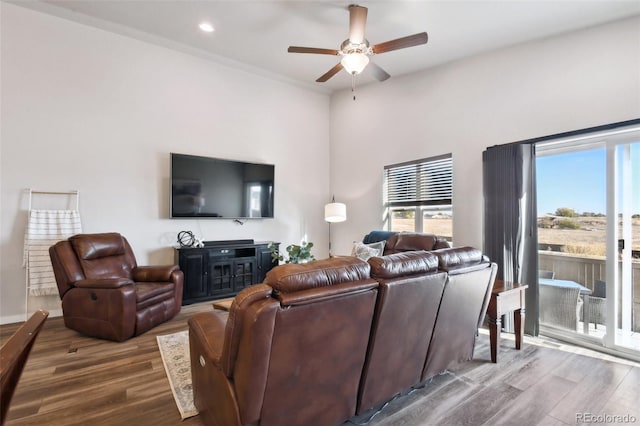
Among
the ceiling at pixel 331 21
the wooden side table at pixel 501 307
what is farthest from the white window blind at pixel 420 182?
the wooden side table at pixel 501 307

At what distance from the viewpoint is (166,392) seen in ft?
6.88

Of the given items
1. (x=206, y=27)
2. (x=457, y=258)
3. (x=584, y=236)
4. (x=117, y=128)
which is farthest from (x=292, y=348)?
(x=117, y=128)

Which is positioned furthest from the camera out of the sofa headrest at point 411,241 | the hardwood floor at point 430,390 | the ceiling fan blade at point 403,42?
the sofa headrest at point 411,241

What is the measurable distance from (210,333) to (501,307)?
2302mm

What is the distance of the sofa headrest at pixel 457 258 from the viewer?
192cm

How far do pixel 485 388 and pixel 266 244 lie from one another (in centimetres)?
340

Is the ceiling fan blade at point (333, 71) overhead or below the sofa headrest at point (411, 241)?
overhead

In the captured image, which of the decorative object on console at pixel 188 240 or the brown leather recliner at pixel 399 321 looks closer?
the brown leather recliner at pixel 399 321

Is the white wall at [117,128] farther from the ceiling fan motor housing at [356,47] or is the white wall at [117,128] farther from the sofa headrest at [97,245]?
the ceiling fan motor housing at [356,47]

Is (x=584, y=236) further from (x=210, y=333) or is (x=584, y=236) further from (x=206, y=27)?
(x=206, y=27)

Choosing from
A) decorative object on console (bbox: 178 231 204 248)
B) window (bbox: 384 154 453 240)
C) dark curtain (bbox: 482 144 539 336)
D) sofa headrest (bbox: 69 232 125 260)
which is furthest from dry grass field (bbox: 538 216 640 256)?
sofa headrest (bbox: 69 232 125 260)

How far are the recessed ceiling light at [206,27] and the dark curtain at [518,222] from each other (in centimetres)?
372

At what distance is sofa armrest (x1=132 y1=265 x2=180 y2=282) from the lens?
3471mm

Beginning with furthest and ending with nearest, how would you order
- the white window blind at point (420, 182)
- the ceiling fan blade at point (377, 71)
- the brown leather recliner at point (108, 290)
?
the white window blind at point (420, 182) → the ceiling fan blade at point (377, 71) → the brown leather recliner at point (108, 290)
